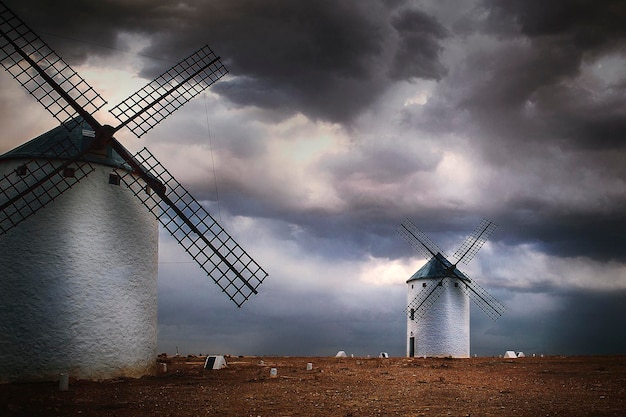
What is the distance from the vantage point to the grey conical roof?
1783cm

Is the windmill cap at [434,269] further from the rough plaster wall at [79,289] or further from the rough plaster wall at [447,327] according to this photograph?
the rough plaster wall at [79,289]

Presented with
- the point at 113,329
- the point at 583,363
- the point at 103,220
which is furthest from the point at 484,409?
the point at 583,363

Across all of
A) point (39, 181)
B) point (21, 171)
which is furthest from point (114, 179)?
point (21, 171)

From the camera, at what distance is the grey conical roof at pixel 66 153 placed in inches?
702

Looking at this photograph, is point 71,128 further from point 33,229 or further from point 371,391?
Result: point 371,391

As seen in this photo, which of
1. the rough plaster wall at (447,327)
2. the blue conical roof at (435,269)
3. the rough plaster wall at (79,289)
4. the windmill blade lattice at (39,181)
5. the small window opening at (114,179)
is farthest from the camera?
the blue conical roof at (435,269)

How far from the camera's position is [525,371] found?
23.1 meters

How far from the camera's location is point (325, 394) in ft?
48.5

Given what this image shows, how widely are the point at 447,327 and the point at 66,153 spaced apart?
26396 millimetres

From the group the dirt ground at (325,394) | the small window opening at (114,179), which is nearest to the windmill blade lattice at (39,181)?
the small window opening at (114,179)

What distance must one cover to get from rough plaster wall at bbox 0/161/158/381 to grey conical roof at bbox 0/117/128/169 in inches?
15.0

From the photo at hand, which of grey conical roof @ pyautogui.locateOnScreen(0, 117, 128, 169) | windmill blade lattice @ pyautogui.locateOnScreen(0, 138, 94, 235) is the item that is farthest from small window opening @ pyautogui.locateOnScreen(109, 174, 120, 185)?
windmill blade lattice @ pyautogui.locateOnScreen(0, 138, 94, 235)

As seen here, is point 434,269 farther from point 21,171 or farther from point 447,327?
point 21,171

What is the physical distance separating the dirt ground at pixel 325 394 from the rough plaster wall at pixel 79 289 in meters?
0.81
